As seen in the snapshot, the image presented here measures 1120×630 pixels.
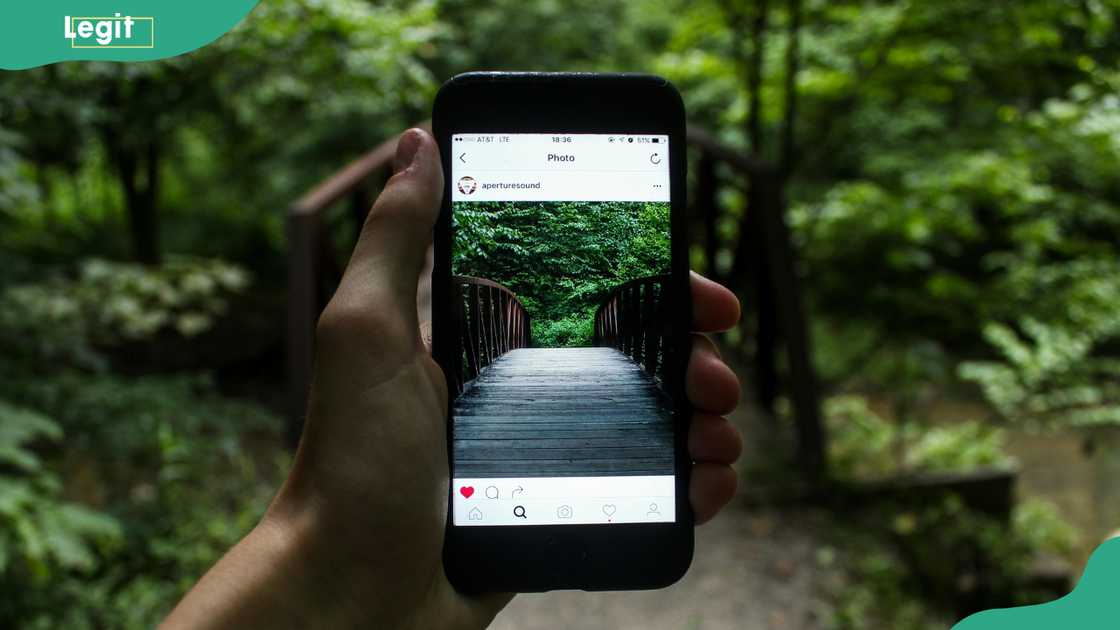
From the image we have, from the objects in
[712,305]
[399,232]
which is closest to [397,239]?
[399,232]

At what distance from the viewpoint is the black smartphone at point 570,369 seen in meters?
0.56

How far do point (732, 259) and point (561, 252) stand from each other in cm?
152

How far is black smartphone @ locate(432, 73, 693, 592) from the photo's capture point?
0.56 metres

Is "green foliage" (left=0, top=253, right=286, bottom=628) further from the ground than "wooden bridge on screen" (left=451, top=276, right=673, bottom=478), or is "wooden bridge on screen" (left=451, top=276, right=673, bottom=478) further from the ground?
"wooden bridge on screen" (left=451, top=276, right=673, bottom=478)

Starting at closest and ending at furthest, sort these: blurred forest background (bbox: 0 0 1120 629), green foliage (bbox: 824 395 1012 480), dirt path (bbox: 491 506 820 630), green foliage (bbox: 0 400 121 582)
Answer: green foliage (bbox: 0 400 121 582) < dirt path (bbox: 491 506 820 630) < blurred forest background (bbox: 0 0 1120 629) < green foliage (bbox: 824 395 1012 480)

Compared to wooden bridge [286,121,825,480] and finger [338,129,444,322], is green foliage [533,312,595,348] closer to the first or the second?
finger [338,129,444,322]

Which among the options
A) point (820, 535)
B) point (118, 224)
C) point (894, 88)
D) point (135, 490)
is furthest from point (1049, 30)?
point (118, 224)

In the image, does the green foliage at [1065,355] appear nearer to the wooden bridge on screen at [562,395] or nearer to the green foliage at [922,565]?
the green foliage at [922,565]

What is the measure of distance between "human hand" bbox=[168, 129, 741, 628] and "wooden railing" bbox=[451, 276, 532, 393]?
0.03 m

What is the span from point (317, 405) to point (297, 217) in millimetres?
877

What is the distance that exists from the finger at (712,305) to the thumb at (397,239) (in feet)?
0.75

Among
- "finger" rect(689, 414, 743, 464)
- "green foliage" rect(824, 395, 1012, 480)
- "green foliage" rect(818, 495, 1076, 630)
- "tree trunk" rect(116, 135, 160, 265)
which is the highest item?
"finger" rect(689, 414, 743, 464)

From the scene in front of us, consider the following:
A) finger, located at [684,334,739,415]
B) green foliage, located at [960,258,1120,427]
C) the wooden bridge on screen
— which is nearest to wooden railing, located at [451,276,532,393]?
the wooden bridge on screen

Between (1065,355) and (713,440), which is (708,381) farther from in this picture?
(1065,355)
